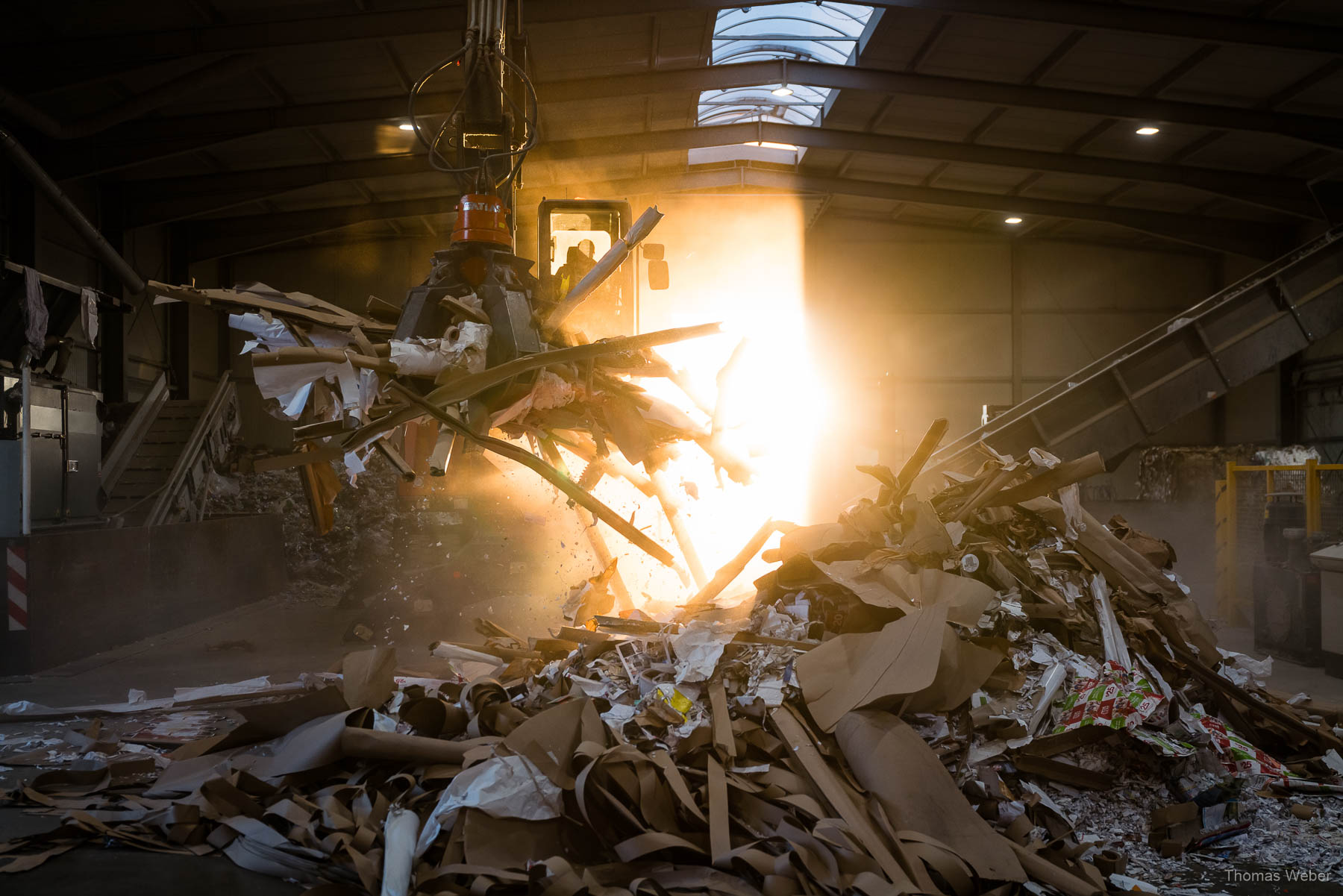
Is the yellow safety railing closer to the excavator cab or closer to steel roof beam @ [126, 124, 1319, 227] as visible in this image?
steel roof beam @ [126, 124, 1319, 227]

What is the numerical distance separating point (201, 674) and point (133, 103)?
6675 millimetres

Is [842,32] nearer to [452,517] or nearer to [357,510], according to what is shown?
[452,517]

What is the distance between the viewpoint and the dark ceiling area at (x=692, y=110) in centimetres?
850

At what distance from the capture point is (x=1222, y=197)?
1277cm

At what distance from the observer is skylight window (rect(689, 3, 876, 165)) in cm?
970

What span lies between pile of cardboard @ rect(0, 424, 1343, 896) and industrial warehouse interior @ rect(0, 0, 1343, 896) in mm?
24

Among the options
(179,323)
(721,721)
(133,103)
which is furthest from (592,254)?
(179,323)

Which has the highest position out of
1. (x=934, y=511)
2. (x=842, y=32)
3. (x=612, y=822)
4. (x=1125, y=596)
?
(x=842, y=32)

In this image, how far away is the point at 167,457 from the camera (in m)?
10.7

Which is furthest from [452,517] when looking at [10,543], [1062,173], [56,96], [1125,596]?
[1062,173]

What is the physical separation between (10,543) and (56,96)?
6.40m

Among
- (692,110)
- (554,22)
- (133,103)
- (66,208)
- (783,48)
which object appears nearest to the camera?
(554,22)

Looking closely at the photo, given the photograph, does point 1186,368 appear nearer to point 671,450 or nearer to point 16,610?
point 671,450

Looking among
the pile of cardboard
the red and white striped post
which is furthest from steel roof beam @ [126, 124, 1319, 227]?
the pile of cardboard
